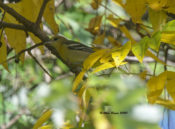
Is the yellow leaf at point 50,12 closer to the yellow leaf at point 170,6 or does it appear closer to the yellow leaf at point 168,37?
the yellow leaf at point 170,6

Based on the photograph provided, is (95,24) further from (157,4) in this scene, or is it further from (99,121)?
(99,121)

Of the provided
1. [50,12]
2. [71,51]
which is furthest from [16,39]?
[71,51]

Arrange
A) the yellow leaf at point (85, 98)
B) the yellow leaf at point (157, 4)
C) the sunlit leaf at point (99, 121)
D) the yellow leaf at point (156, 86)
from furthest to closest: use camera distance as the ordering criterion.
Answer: the yellow leaf at point (157, 4), the yellow leaf at point (156, 86), the yellow leaf at point (85, 98), the sunlit leaf at point (99, 121)

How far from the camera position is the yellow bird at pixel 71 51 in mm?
1188

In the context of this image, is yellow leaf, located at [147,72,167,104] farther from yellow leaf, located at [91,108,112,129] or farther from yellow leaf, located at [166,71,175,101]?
yellow leaf, located at [91,108,112,129]

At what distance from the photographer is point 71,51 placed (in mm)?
1398

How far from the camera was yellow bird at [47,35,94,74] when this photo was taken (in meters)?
1.19

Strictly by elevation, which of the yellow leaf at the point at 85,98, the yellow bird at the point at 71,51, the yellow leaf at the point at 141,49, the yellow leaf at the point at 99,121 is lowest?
the yellow bird at the point at 71,51

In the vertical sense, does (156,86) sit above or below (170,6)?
below

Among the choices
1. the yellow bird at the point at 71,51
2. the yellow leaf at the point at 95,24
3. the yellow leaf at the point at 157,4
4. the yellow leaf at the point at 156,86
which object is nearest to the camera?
the yellow leaf at the point at 156,86

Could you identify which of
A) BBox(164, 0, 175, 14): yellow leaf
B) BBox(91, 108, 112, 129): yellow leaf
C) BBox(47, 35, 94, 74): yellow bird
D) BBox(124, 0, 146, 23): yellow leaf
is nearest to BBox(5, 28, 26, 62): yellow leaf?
BBox(47, 35, 94, 74): yellow bird

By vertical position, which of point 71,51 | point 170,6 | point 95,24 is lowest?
point 71,51

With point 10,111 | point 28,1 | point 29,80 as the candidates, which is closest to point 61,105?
point 28,1

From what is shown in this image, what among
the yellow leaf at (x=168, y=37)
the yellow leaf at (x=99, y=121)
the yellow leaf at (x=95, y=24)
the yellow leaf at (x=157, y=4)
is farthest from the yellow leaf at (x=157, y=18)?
the yellow leaf at (x=99, y=121)
